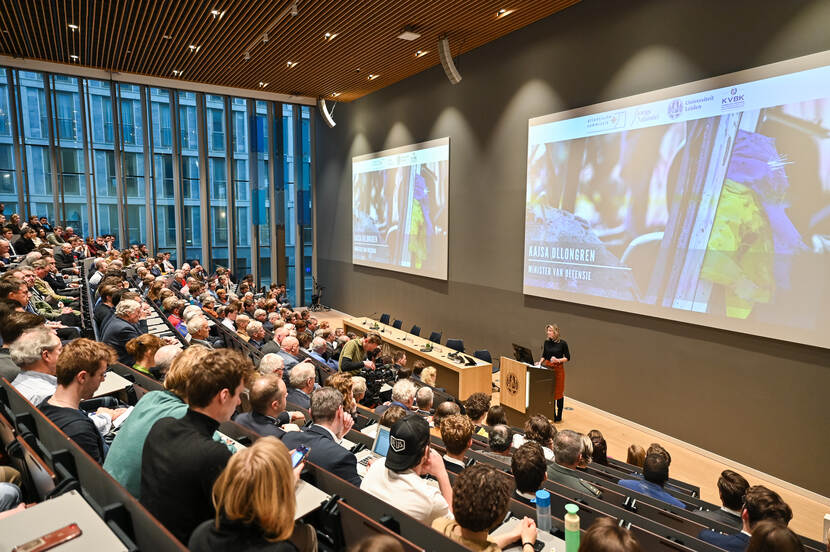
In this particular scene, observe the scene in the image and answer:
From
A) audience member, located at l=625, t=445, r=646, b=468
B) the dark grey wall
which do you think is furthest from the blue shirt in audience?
the dark grey wall

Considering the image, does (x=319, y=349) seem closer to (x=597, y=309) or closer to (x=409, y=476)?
(x=597, y=309)

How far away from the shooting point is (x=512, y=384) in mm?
7344

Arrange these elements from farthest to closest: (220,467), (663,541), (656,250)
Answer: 1. (656,250)
2. (663,541)
3. (220,467)

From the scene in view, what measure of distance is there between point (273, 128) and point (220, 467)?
568 inches

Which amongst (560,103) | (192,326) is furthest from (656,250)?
(192,326)

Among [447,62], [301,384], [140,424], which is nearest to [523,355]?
[301,384]

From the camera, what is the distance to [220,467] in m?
1.74

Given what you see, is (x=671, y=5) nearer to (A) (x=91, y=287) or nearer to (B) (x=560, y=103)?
(B) (x=560, y=103)

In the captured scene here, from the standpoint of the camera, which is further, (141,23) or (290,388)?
(141,23)

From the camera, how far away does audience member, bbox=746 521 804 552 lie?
6.14 ft

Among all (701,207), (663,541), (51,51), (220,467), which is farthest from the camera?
(51,51)

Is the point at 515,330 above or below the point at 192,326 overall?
below

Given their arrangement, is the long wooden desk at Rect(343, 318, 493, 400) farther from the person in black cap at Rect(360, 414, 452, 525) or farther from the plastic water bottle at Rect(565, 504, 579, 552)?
the plastic water bottle at Rect(565, 504, 579, 552)

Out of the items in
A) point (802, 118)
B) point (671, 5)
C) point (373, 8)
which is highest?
point (373, 8)
